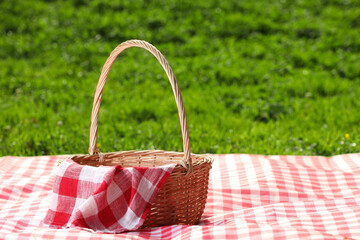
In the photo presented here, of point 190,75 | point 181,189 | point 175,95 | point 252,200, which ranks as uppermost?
point 175,95

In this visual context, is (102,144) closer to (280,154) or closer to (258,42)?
(280,154)

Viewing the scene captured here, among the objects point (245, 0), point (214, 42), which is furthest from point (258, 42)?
point (245, 0)

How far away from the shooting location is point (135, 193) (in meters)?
2.17

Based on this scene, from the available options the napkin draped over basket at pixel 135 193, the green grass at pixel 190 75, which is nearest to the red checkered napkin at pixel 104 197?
the napkin draped over basket at pixel 135 193

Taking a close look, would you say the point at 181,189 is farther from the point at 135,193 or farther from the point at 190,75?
the point at 190,75

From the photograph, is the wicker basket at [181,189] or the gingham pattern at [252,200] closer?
the gingham pattern at [252,200]

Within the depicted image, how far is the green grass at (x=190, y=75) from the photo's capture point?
171 inches

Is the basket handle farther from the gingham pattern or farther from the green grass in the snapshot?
the green grass

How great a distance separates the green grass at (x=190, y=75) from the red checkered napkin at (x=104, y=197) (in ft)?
5.51

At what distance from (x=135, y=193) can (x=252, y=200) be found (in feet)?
2.90

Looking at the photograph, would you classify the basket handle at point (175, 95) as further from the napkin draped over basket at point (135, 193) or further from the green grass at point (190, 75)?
the green grass at point (190, 75)

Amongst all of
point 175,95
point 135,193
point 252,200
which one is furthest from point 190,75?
point 135,193

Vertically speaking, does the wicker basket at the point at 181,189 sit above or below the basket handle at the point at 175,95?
below

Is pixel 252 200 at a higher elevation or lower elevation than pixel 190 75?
lower
